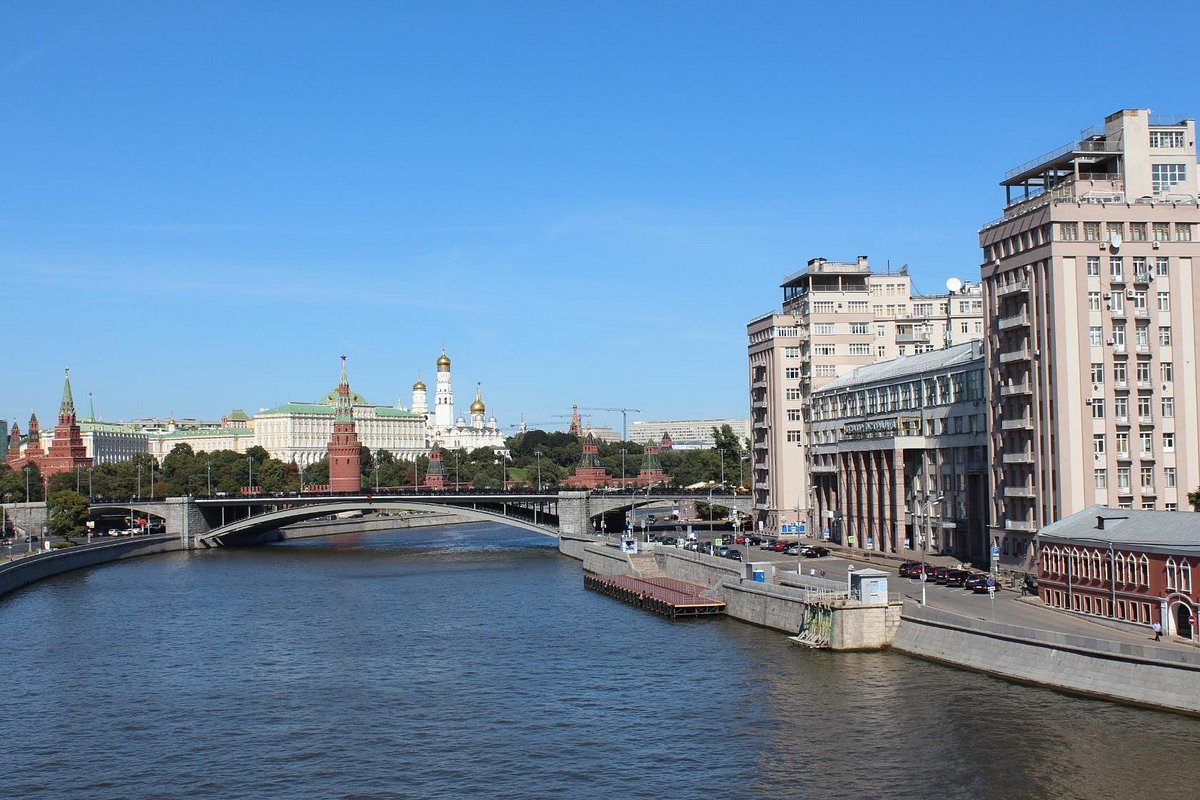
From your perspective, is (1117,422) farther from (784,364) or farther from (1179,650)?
(784,364)

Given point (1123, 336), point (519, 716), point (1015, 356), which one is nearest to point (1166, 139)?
point (1123, 336)

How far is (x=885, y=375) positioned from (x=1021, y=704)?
5212 centimetres

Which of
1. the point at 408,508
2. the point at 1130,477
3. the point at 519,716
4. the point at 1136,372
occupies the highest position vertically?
the point at 1136,372

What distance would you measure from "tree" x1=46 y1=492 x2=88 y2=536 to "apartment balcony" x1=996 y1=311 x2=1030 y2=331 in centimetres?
10359

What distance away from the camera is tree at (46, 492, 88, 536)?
13838 centimetres

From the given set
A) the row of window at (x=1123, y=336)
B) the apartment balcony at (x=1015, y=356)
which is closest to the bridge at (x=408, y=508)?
the apartment balcony at (x=1015, y=356)

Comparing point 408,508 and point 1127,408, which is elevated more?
point 1127,408

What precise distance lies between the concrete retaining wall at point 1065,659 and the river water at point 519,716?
32.9 inches

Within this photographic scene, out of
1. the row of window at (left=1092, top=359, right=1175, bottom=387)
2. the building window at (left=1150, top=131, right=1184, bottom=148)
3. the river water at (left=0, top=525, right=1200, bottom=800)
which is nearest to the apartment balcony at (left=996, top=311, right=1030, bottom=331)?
the row of window at (left=1092, top=359, right=1175, bottom=387)

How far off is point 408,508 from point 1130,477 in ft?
296

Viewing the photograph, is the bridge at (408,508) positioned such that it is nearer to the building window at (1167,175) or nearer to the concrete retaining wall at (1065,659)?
the building window at (1167,175)

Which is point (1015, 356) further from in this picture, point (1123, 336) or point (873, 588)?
point (873, 588)

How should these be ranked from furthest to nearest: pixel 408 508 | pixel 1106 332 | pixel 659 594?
pixel 408 508 → pixel 659 594 → pixel 1106 332

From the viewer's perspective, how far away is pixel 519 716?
167 ft
